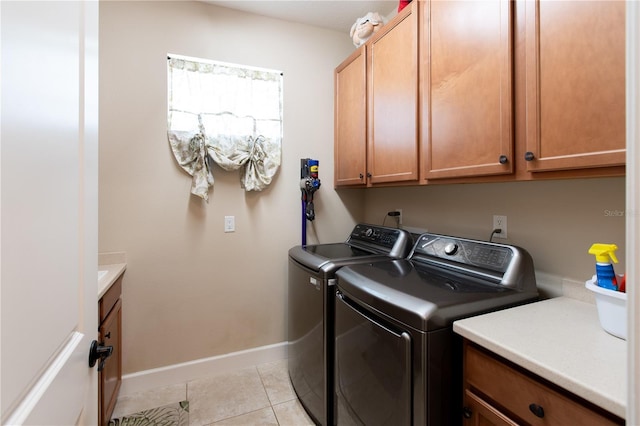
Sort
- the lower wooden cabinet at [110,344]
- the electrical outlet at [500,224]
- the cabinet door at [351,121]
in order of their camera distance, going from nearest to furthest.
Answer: the lower wooden cabinet at [110,344]
the electrical outlet at [500,224]
the cabinet door at [351,121]

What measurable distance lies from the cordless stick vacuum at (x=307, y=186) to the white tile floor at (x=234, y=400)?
1098 millimetres

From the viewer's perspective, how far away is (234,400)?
1.93m

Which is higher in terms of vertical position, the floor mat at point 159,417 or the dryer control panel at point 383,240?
the dryer control panel at point 383,240

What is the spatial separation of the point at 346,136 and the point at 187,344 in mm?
2033

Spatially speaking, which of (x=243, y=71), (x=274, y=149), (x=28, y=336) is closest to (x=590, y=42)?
(x=28, y=336)

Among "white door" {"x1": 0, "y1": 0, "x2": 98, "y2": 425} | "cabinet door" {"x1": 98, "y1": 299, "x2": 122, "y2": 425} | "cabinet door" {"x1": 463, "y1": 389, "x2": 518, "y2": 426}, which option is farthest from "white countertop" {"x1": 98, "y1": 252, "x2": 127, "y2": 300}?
"cabinet door" {"x1": 463, "y1": 389, "x2": 518, "y2": 426}

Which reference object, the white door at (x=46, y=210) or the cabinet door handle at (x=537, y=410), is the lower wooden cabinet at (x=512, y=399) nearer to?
the cabinet door handle at (x=537, y=410)

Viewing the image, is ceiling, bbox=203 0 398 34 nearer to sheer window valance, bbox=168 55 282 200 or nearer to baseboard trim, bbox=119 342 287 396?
sheer window valance, bbox=168 55 282 200

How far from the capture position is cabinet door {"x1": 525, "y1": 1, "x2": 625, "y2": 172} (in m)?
0.84

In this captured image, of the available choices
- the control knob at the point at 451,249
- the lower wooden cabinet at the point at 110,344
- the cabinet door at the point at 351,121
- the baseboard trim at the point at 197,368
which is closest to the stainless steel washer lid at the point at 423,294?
the control knob at the point at 451,249

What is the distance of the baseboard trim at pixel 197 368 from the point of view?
6.59ft

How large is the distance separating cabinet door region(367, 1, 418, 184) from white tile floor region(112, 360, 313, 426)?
1.62m

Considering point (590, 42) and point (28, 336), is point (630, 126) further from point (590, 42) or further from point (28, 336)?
point (28, 336)

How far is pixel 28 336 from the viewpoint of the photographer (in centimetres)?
43
